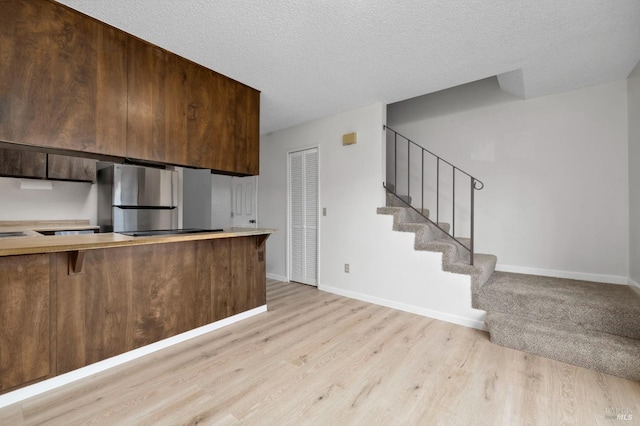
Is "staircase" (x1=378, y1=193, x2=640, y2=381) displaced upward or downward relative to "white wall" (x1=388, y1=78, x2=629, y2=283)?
downward

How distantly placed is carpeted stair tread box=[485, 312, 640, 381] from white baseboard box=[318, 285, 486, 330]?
269 millimetres

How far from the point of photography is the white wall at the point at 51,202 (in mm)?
3061

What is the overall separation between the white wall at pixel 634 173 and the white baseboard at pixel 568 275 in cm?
14

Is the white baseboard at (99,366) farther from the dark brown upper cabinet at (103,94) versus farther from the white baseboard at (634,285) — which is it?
the white baseboard at (634,285)

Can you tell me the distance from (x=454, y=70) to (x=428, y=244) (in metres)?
1.78

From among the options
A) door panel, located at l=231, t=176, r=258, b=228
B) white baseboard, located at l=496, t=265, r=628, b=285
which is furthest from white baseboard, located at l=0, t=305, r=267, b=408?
white baseboard, located at l=496, t=265, r=628, b=285

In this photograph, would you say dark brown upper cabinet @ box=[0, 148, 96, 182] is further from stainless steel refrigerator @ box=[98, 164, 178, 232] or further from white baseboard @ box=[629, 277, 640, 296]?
white baseboard @ box=[629, 277, 640, 296]

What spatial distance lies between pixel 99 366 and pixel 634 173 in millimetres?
4958

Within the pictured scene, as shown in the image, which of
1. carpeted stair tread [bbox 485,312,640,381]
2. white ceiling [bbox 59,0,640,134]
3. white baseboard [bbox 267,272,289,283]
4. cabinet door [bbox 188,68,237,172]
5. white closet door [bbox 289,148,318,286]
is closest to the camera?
white ceiling [bbox 59,0,640,134]

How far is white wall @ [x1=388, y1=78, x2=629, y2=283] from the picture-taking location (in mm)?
3053

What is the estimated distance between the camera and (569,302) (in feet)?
8.02

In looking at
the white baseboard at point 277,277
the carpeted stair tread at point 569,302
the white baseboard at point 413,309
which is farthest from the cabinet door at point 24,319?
the carpeted stair tread at point 569,302

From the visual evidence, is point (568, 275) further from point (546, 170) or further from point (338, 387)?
point (338, 387)

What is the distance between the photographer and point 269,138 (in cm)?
496
